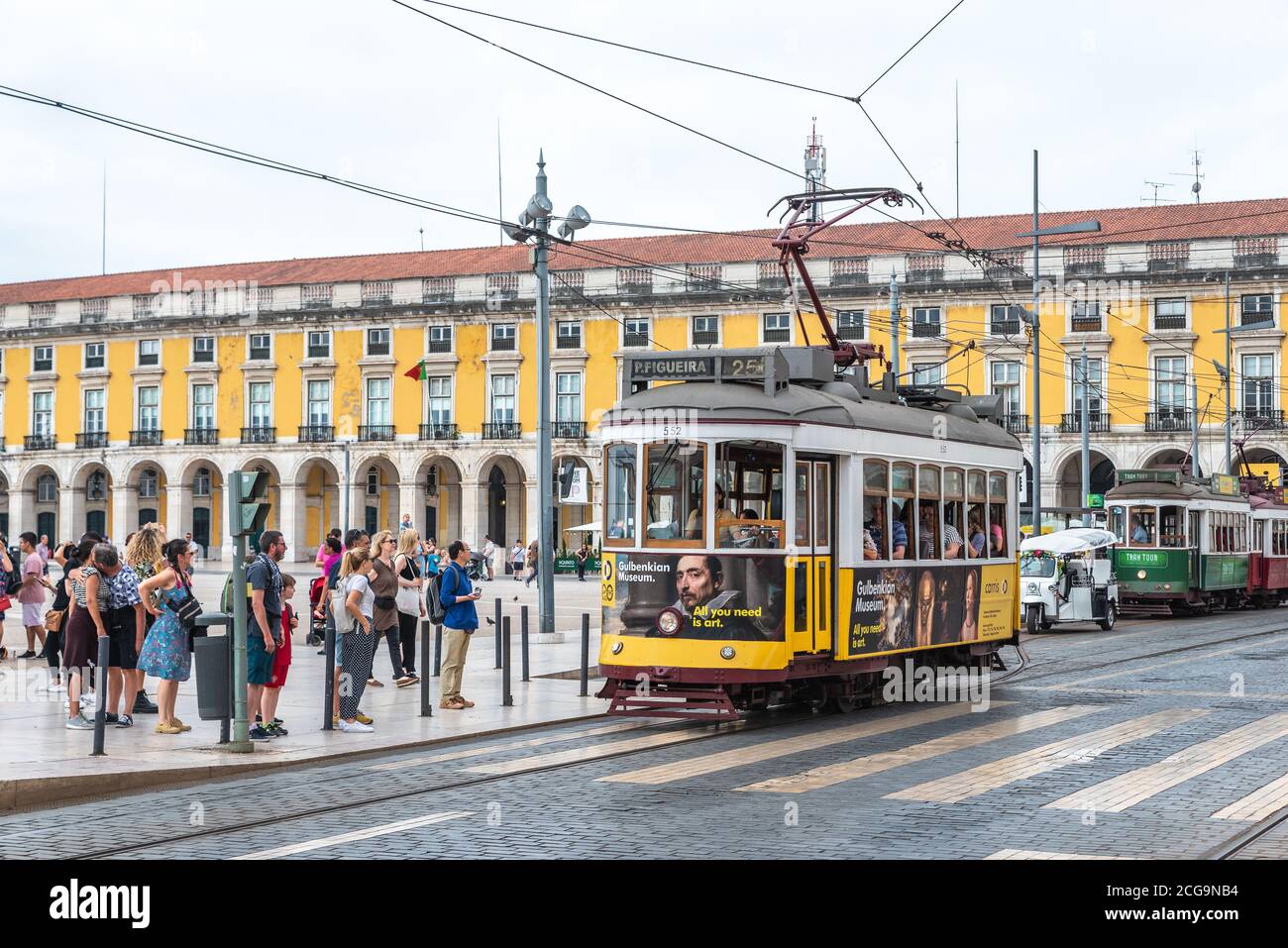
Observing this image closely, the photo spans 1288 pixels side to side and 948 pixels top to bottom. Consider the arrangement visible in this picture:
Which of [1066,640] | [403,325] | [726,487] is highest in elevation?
[403,325]

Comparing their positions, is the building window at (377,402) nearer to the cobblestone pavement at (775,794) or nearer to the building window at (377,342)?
the building window at (377,342)

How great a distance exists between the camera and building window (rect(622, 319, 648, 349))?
6488 cm

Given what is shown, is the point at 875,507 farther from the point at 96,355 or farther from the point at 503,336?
the point at 96,355

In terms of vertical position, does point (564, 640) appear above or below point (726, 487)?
below

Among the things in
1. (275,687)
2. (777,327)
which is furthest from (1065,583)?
(777,327)

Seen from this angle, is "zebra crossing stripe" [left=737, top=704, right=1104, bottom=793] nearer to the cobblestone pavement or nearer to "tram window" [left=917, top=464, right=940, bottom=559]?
the cobblestone pavement

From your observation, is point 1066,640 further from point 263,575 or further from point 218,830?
point 218,830

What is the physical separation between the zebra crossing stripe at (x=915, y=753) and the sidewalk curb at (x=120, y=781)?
11.2ft

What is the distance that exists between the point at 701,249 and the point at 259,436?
20074 millimetres

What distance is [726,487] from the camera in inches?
545

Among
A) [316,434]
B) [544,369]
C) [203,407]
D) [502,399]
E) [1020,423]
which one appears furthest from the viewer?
[203,407]

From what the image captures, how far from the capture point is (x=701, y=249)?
68.1 metres
